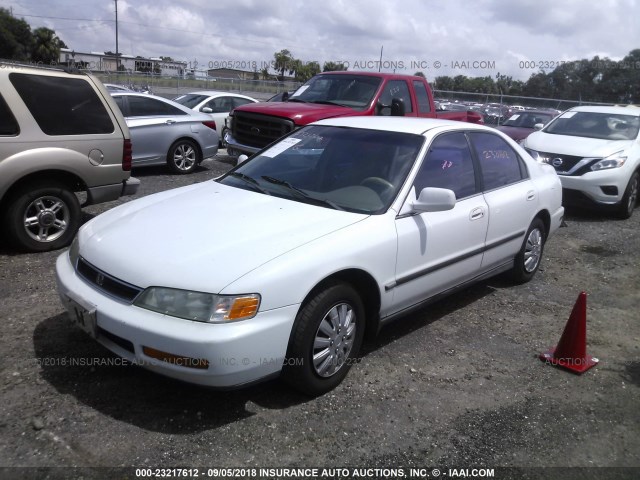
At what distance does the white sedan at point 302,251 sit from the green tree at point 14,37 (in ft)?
178

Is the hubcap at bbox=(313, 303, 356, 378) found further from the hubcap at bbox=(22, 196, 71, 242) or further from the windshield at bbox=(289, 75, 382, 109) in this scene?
the windshield at bbox=(289, 75, 382, 109)

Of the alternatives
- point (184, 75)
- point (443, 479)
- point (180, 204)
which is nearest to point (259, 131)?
point (180, 204)

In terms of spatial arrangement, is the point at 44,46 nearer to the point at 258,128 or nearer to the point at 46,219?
the point at 258,128

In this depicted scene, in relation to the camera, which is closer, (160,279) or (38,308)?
(160,279)

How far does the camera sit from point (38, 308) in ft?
14.2

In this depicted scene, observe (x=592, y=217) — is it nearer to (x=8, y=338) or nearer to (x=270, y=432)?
(x=270, y=432)

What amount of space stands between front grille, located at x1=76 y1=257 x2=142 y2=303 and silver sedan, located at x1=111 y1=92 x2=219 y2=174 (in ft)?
21.3

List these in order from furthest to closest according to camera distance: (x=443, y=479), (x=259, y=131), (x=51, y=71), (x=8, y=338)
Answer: (x=259, y=131) → (x=51, y=71) → (x=8, y=338) → (x=443, y=479)

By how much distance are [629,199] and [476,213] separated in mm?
5715

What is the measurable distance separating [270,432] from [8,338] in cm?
208

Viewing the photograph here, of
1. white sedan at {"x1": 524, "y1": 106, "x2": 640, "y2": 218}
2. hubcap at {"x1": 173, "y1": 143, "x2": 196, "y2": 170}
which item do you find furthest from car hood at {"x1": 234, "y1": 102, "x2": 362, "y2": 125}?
white sedan at {"x1": 524, "y1": 106, "x2": 640, "y2": 218}

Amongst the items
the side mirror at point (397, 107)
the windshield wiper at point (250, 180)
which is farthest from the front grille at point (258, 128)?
the windshield wiper at point (250, 180)

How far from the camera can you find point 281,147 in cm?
460

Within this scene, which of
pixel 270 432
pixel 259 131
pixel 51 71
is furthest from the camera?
pixel 259 131
